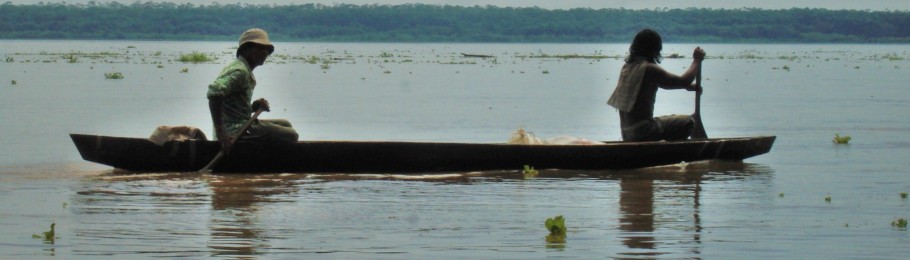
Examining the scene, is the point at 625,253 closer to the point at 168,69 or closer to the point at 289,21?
the point at 168,69

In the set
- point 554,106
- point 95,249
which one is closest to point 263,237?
point 95,249

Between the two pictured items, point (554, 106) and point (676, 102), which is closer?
point (554, 106)

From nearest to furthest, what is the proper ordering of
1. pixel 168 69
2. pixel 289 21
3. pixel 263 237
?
pixel 263 237
pixel 168 69
pixel 289 21

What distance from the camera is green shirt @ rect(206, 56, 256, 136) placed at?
451 inches

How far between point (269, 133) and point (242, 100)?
1.04 ft

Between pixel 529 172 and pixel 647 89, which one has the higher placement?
pixel 647 89

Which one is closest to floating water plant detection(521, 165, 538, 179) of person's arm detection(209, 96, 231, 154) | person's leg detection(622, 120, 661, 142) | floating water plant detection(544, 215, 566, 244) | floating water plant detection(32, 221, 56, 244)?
person's leg detection(622, 120, 661, 142)

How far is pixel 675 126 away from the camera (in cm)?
1280

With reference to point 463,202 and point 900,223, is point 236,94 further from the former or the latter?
point 900,223

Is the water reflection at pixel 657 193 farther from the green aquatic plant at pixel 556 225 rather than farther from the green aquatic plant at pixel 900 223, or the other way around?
the green aquatic plant at pixel 900 223

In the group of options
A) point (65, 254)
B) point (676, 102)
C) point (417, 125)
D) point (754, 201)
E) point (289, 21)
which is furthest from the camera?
point (289, 21)

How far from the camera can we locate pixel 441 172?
12.1m

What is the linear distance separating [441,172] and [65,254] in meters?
4.50

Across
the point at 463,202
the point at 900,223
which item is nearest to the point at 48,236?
the point at 463,202
